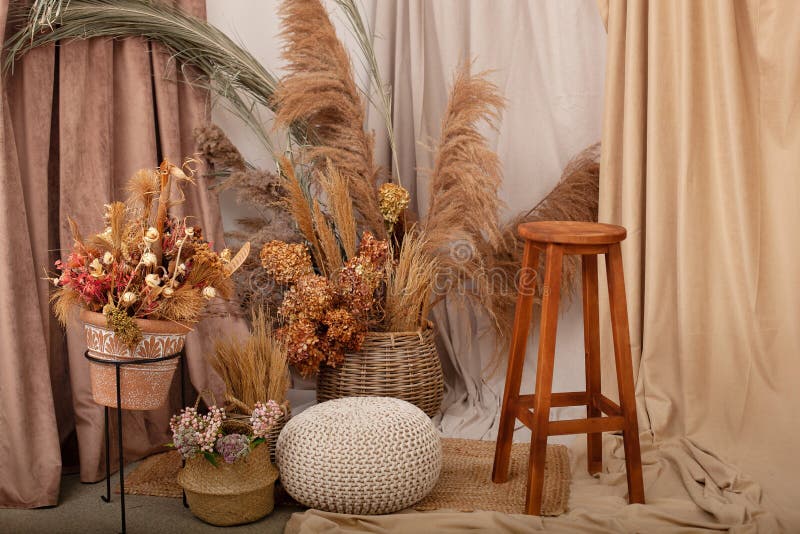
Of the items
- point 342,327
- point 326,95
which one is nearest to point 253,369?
point 342,327

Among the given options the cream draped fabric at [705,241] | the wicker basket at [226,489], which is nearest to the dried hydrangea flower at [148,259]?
the wicker basket at [226,489]

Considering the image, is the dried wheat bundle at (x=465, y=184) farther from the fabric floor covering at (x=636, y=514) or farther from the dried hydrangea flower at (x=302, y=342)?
the fabric floor covering at (x=636, y=514)

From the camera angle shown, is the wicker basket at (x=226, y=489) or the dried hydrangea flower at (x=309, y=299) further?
the dried hydrangea flower at (x=309, y=299)

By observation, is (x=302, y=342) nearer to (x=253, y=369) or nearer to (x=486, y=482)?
(x=253, y=369)

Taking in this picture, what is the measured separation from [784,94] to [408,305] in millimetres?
1268

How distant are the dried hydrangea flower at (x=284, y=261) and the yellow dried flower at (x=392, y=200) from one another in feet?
1.08

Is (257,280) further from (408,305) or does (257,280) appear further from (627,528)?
(627,528)

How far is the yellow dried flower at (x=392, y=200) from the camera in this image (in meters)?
2.59

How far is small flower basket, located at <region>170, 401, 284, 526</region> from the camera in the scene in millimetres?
1916

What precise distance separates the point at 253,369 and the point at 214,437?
0.95 ft

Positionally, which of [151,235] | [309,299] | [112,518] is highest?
[151,235]

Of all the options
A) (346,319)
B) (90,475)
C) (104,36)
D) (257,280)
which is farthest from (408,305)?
(104,36)

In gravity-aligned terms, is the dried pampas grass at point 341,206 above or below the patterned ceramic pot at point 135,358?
above

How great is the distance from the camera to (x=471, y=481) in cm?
221
